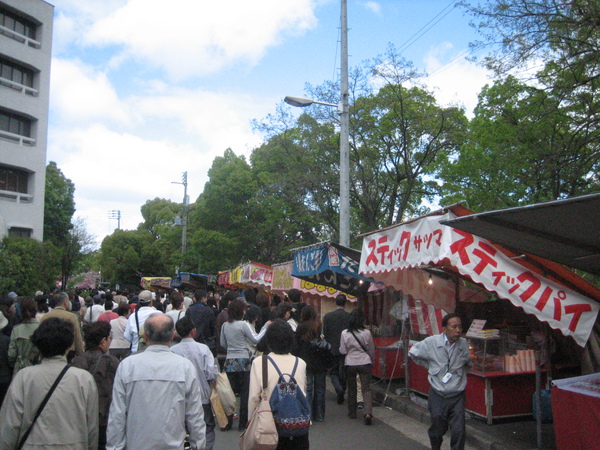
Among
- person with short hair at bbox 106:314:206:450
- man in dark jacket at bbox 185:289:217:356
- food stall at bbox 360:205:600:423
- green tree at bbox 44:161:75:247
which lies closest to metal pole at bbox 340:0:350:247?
food stall at bbox 360:205:600:423

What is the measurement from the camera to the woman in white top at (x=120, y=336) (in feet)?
30.3

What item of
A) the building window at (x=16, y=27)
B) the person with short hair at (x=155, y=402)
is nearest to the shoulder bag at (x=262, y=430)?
the person with short hair at (x=155, y=402)

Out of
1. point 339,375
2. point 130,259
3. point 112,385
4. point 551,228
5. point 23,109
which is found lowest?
point 339,375

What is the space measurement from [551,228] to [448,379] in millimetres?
1925

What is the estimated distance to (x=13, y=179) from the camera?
1123 inches

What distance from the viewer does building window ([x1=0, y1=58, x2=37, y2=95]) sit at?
28.0 meters

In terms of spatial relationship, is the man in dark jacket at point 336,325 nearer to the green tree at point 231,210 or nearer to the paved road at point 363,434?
the paved road at point 363,434

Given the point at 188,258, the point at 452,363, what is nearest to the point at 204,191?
the point at 188,258

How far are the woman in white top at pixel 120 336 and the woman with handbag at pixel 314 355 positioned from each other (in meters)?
3.23

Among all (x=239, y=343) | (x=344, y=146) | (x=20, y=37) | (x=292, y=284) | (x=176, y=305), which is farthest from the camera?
(x=20, y=37)

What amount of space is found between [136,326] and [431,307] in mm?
5132

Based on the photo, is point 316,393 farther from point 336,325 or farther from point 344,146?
point 344,146

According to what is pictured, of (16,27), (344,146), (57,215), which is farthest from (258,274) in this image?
(57,215)

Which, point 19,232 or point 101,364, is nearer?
point 101,364
